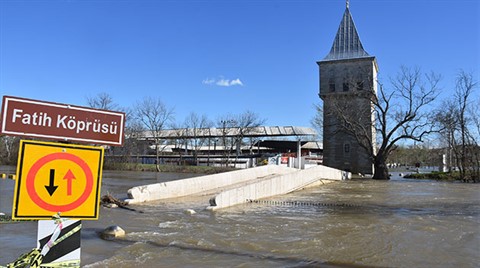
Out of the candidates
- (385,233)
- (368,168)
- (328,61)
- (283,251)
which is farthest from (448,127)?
(283,251)

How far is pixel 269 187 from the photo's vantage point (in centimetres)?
1770

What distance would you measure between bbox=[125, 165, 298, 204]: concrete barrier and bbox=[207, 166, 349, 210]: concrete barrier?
5.50ft

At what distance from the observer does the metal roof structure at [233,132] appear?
6950 centimetres

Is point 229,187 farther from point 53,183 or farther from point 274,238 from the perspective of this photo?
point 53,183

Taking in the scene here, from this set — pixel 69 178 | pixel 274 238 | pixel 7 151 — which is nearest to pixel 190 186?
pixel 274 238

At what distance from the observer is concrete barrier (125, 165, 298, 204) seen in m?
14.5

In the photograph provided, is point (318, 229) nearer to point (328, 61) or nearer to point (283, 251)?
point (283, 251)

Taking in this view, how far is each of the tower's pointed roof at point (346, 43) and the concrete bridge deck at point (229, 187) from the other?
36291 millimetres

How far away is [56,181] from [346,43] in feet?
198

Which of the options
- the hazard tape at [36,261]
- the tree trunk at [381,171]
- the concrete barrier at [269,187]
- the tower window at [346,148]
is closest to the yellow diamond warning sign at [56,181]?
the hazard tape at [36,261]

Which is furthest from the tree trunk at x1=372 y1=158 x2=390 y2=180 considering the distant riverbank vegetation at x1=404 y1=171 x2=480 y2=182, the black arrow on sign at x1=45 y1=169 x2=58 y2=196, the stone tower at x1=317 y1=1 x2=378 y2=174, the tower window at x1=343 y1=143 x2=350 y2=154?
the black arrow on sign at x1=45 y1=169 x2=58 y2=196

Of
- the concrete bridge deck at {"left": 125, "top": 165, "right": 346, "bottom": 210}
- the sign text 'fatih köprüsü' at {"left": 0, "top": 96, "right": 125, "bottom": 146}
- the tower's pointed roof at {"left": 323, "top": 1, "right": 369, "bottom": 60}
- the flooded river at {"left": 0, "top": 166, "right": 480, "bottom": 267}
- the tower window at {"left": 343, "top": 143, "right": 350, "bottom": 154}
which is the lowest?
the flooded river at {"left": 0, "top": 166, "right": 480, "bottom": 267}

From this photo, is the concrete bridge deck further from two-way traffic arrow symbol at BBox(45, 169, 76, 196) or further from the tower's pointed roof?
the tower's pointed roof

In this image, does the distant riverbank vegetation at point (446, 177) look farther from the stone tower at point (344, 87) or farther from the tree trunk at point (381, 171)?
the stone tower at point (344, 87)
